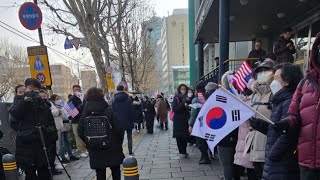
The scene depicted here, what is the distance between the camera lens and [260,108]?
3744mm

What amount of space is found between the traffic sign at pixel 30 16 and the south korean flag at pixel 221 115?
22.9 ft

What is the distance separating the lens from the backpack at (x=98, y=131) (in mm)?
4301

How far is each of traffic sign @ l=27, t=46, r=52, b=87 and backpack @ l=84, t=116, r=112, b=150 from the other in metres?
5.16

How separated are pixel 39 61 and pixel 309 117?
7.94 m

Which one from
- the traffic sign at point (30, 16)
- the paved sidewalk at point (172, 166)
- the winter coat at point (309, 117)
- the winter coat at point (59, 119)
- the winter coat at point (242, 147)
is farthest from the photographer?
the traffic sign at point (30, 16)

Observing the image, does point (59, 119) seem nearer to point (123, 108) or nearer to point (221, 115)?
point (123, 108)

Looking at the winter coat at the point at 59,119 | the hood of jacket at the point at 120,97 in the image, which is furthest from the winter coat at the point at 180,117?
the winter coat at the point at 59,119

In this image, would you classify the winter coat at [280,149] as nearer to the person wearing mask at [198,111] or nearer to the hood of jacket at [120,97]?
the person wearing mask at [198,111]

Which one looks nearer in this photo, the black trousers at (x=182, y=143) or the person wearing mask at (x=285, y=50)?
the person wearing mask at (x=285, y=50)

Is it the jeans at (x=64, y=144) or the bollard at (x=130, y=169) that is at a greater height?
the bollard at (x=130, y=169)

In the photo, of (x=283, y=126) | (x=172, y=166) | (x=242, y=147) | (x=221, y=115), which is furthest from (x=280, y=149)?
(x=172, y=166)

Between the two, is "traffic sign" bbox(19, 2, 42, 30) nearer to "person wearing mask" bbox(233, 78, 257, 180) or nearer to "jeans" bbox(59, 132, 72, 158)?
"jeans" bbox(59, 132, 72, 158)

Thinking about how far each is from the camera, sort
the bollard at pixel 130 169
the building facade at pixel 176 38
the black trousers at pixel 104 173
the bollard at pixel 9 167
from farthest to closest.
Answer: the building facade at pixel 176 38, the black trousers at pixel 104 173, the bollard at pixel 9 167, the bollard at pixel 130 169

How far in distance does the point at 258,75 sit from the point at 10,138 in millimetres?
5263
